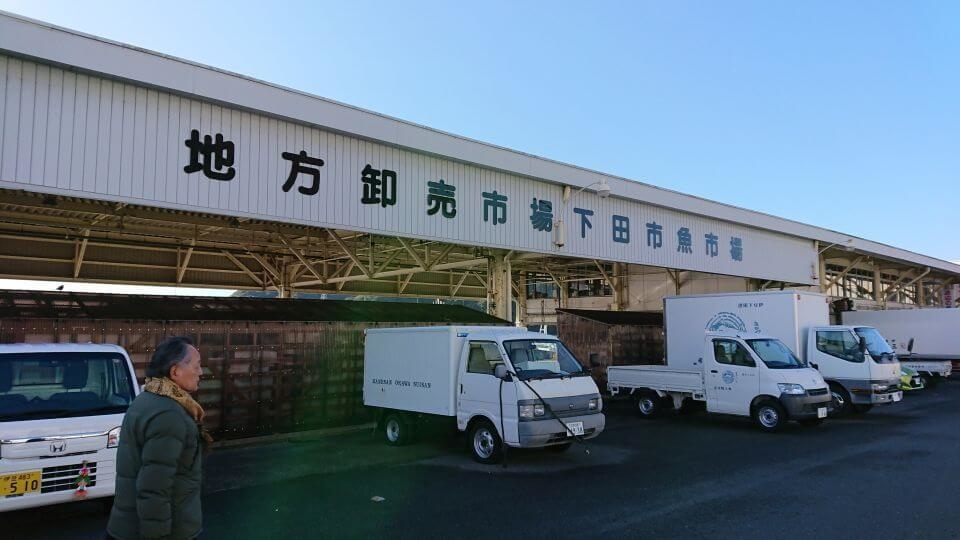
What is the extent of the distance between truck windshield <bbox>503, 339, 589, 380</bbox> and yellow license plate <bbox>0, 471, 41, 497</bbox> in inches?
234

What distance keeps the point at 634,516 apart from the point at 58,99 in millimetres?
9938

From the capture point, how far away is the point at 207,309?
40.8 ft

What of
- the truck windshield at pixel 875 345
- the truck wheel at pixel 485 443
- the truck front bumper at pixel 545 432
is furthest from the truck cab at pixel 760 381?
the truck wheel at pixel 485 443

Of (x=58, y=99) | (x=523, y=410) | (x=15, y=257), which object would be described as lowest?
(x=523, y=410)

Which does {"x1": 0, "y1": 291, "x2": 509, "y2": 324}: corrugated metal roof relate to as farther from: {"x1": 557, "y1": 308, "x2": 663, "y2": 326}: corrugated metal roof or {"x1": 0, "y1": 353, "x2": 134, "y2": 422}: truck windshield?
{"x1": 557, "y1": 308, "x2": 663, "y2": 326}: corrugated metal roof

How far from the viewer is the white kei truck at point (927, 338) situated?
23.6 metres

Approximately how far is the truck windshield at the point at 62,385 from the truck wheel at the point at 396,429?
5.17 meters

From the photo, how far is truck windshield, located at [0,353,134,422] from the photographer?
6.37 m

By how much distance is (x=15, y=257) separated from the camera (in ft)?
62.8

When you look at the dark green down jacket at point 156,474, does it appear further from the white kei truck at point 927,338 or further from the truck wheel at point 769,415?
the white kei truck at point 927,338

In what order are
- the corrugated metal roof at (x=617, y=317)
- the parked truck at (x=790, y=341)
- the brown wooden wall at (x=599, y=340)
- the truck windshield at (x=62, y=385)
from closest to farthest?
the truck windshield at (x=62, y=385)
the parked truck at (x=790, y=341)
the brown wooden wall at (x=599, y=340)
the corrugated metal roof at (x=617, y=317)

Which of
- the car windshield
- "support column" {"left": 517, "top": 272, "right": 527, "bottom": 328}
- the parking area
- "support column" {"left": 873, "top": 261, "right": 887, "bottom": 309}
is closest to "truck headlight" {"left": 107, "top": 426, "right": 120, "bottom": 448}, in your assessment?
the parking area

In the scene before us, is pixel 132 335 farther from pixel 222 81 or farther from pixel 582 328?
pixel 582 328

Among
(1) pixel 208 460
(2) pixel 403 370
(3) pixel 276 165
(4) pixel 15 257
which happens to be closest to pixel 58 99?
(3) pixel 276 165
